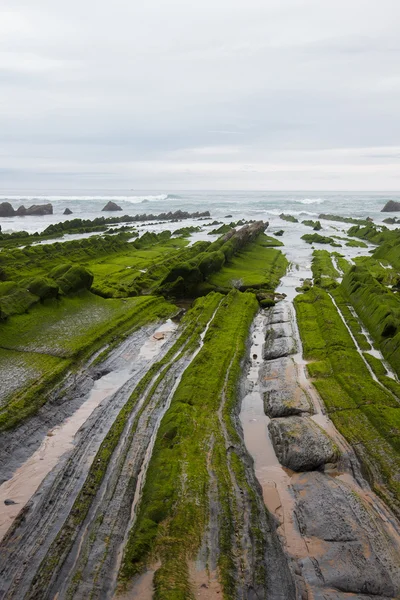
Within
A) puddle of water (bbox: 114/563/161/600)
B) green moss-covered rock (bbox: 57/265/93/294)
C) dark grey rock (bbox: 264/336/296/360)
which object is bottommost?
puddle of water (bbox: 114/563/161/600)

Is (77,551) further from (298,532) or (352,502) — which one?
(352,502)

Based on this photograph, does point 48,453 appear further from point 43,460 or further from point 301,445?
point 301,445

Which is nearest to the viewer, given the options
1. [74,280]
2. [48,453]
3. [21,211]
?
[48,453]

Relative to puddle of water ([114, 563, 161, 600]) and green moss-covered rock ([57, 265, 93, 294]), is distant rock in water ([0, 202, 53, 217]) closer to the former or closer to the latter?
green moss-covered rock ([57, 265, 93, 294])

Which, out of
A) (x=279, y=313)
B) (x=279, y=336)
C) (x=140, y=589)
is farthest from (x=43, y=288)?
(x=140, y=589)

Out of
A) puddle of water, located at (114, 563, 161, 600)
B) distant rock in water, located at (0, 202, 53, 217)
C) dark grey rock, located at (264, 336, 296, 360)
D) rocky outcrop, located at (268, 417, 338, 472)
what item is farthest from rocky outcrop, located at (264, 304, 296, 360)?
distant rock in water, located at (0, 202, 53, 217)

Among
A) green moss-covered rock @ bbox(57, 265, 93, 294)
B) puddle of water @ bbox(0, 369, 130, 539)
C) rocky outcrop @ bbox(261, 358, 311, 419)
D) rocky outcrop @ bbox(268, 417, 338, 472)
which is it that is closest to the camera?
puddle of water @ bbox(0, 369, 130, 539)
